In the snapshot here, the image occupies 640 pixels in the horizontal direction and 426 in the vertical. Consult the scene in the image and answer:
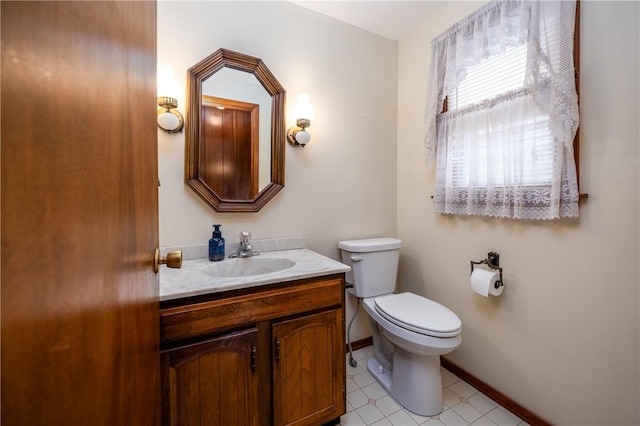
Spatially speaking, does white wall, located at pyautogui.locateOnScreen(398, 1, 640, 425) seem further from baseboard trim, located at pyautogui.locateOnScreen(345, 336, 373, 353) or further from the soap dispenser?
the soap dispenser

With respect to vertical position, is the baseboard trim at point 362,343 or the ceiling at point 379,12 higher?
the ceiling at point 379,12

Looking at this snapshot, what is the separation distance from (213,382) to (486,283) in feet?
4.60

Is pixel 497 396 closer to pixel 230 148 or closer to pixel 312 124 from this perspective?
pixel 312 124

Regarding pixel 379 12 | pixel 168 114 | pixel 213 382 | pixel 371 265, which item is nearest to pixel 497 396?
pixel 371 265

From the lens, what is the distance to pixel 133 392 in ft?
1.65

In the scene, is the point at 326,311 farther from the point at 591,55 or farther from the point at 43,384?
the point at 591,55

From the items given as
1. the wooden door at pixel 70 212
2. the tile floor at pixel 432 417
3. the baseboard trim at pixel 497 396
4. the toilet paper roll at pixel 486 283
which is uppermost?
the wooden door at pixel 70 212

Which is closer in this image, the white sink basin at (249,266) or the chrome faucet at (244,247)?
the white sink basin at (249,266)

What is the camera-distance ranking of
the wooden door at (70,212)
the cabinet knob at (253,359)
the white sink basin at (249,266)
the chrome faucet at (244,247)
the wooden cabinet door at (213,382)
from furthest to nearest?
1. the chrome faucet at (244,247)
2. the white sink basin at (249,266)
3. the cabinet knob at (253,359)
4. the wooden cabinet door at (213,382)
5. the wooden door at (70,212)

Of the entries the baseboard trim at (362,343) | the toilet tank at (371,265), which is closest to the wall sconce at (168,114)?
the toilet tank at (371,265)

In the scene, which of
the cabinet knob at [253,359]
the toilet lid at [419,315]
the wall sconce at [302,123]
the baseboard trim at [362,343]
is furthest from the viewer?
the baseboard trim at [362,343]

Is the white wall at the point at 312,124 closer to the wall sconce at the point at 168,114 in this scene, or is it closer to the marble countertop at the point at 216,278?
the wall sconce at the point at 168,114

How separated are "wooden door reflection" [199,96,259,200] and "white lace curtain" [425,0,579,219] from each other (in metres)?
1.18

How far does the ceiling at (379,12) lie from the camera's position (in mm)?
1685
